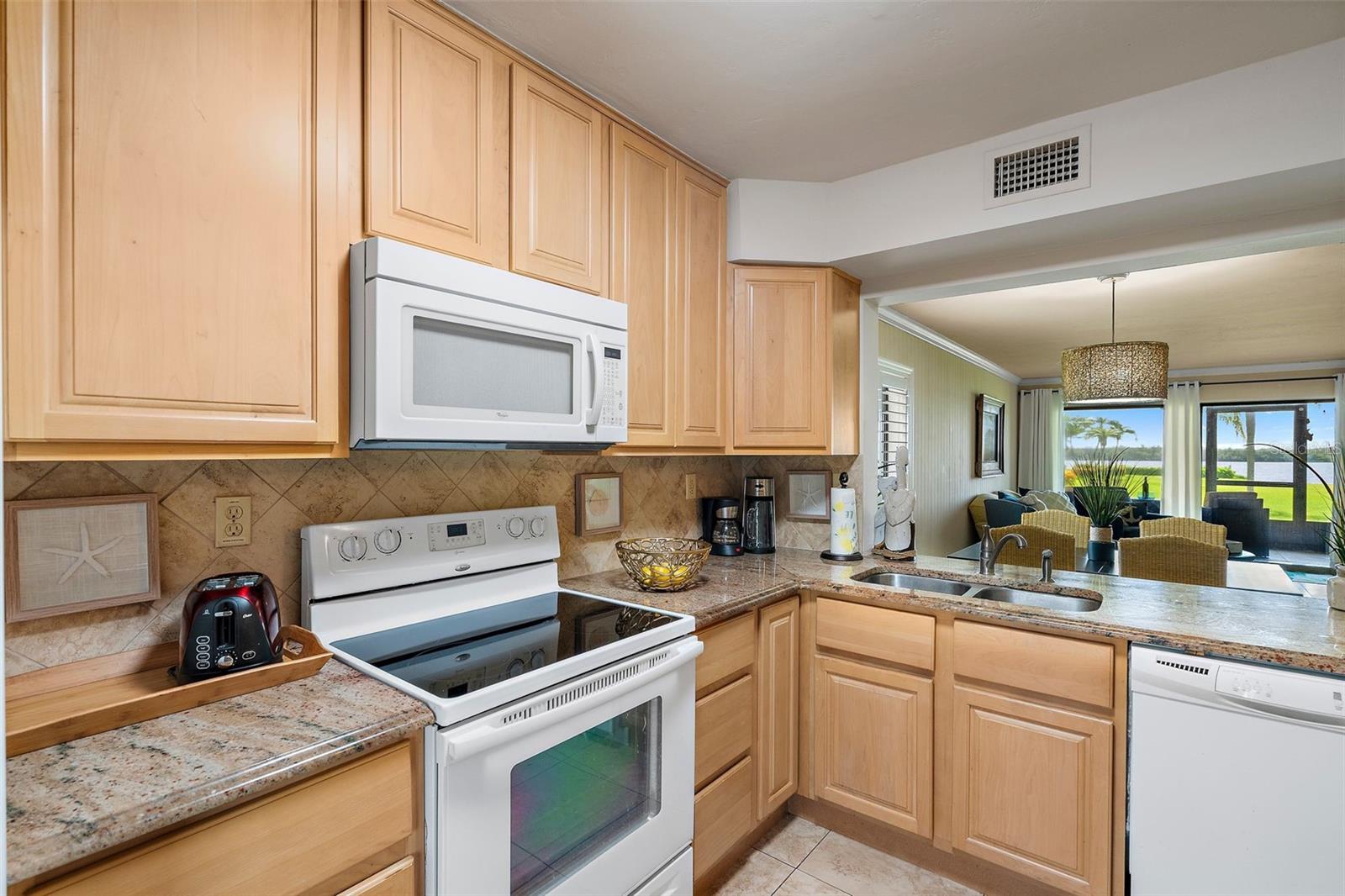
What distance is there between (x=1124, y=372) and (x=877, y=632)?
3.17m

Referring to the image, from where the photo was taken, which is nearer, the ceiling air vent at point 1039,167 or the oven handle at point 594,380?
the oven handle at point 594,380

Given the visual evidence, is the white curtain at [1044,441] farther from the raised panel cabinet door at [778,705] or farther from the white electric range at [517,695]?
the white electric range at [517,695]

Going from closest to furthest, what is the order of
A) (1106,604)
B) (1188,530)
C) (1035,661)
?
(1035,661)
(1106,604)
(1188,530)

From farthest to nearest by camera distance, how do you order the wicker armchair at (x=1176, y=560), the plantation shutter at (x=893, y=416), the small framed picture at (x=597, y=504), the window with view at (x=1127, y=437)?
the window with view at (x=1127, y=437)
the plantation shutter at (x=893, y=416)
the wicker armchair at (x=1176, y=560)
the small framed picture at (x=597, y=504)

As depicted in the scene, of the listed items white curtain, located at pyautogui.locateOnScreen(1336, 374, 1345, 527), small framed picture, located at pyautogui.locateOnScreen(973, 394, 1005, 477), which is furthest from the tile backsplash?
white curtain, located at pyautogui.locateOnScreen(1336, 374, 1345, 527)

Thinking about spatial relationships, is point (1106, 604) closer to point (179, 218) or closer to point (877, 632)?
point (877, 632)

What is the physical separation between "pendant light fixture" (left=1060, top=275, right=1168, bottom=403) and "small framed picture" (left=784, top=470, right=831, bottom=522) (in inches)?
102

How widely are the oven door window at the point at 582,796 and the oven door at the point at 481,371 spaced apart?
2.36 ft

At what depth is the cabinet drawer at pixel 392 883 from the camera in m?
1.05

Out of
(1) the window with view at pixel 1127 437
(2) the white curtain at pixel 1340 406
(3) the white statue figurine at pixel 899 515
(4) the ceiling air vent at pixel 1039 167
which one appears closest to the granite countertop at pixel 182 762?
(3) the white statue figurine at pixel 899 515

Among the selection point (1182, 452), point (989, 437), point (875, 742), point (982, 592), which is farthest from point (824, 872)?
point (1182, 452)

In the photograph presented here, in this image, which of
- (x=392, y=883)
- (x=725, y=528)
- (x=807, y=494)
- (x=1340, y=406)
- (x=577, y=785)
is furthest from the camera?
(x=1340, y=406)

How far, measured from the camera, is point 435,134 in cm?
148

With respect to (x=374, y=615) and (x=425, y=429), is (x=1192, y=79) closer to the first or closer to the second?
(x=425, y=429)
